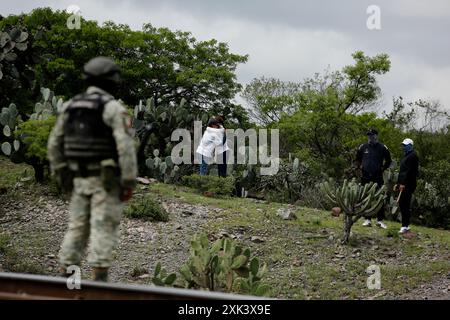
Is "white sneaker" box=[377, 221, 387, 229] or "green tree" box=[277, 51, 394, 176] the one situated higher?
"green tree" box=[277, 51, 394, 176]

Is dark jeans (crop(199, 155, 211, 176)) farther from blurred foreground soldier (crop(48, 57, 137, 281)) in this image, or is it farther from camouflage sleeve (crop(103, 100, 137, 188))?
camouflage sleeve (crop(103, 100, 137, 188))

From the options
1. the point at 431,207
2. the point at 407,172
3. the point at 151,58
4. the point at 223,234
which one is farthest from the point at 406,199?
the point at 151,58

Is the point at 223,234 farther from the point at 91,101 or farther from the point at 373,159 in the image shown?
the point at 91,101

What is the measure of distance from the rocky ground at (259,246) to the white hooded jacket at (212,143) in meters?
1.34

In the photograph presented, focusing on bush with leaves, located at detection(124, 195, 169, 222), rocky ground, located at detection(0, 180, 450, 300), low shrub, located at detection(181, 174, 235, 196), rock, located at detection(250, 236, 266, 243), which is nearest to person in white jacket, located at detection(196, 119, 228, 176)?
low shrub, located at detection(181, 174, 235, 196)

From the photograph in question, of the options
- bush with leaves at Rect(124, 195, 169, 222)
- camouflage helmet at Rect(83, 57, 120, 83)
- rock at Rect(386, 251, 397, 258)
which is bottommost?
rock at Rect(386, 251, 397, 258)

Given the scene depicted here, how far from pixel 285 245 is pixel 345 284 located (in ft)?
6.14

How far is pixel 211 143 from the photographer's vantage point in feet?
48.5

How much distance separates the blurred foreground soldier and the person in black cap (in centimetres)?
781

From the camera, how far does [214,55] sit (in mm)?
29344

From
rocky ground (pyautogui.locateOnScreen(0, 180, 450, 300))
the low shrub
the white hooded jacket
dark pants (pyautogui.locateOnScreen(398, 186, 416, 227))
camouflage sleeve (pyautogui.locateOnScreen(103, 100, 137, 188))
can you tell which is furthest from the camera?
the low shrub

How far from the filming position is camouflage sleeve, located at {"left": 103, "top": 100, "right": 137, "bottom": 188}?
501cm
